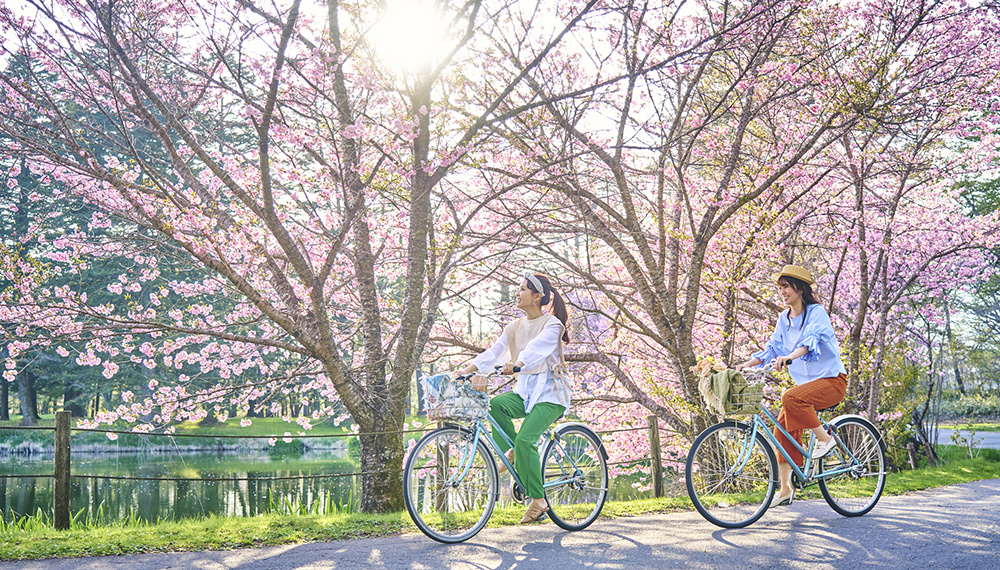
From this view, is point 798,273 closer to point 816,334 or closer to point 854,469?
point 816,334

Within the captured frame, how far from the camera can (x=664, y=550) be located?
13.2 feet

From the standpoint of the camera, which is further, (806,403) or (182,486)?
(182,486)

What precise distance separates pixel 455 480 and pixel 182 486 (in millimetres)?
16754

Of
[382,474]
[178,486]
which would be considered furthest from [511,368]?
[178,486]

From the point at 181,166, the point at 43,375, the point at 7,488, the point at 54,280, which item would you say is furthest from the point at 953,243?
the point at 43,375

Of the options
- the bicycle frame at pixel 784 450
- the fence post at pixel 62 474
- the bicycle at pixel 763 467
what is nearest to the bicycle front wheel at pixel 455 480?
the bicycle at pixel 763 467

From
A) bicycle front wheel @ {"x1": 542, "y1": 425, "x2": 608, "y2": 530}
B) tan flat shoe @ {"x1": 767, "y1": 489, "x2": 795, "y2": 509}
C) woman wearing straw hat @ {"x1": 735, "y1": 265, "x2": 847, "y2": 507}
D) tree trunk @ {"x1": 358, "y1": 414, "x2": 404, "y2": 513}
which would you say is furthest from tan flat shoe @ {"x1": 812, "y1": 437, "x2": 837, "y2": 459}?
tree trunk @ {"x1": 358, "y1": 414, "x2": 404, "y2": 513}

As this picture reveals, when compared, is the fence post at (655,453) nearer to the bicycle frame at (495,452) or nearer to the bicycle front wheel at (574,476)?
the bicycle front wheel at (574,476)

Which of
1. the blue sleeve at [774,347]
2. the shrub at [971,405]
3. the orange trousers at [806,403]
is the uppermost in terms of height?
the blue sleeve at [774,347]

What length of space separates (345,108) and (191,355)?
3.49 metres

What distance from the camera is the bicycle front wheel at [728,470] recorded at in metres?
4.73

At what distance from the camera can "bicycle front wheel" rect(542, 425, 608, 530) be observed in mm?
4723

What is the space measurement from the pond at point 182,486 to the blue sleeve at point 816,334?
447 centimetres

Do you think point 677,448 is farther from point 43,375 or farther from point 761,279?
point 43,375
